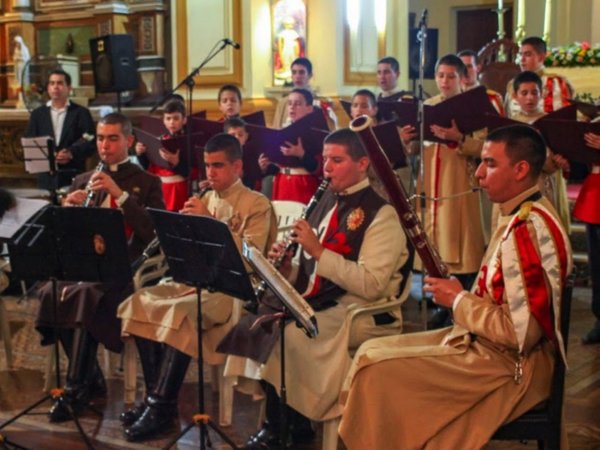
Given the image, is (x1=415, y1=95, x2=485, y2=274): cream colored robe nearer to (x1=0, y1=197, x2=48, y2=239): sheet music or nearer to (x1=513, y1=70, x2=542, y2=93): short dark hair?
(x1=513, y1=70, x2=542, y2=93): short dark hair

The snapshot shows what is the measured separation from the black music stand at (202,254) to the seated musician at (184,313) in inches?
19.7

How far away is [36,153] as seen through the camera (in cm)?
763

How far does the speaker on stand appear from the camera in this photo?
399 inches

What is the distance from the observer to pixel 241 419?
4.78 m

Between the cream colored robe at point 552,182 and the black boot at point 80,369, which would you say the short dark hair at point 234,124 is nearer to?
the cream colored robe at point 552,182

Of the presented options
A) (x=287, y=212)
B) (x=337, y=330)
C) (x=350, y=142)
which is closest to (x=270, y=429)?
(x=337, y=330)

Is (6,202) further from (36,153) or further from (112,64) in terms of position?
(112,64)

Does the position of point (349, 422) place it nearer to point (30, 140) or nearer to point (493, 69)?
point (30, 140)

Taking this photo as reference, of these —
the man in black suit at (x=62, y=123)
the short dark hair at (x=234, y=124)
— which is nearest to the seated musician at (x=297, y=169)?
the short dark hair at (x=234, y=124)

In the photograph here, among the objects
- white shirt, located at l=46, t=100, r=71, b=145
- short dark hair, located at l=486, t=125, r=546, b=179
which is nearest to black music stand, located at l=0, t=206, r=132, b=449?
short dark hair, located at l=486, t=125, r=546, b=179

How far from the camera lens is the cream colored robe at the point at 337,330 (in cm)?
390

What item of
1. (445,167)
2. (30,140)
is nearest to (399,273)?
(445,167)

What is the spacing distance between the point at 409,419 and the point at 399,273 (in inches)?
43.4

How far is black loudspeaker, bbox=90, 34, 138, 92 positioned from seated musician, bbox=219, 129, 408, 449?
20.6 ft
